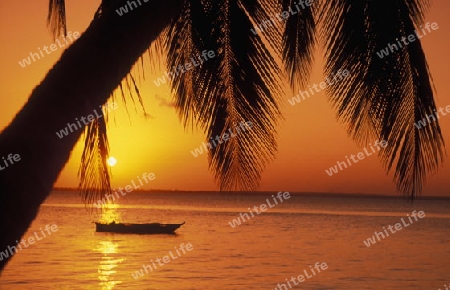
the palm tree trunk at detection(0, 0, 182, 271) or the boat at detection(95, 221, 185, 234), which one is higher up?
the palm tree trunk at detection(0, 0, 182, 271)

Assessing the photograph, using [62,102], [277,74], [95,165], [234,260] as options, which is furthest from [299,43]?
[234,260]

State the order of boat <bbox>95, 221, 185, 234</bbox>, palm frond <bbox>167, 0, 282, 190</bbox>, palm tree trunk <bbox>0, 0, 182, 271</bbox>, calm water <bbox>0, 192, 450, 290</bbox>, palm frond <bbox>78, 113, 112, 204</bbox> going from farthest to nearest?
boat <bbox>95, 221, 185, 234</bbox>
calm water <bbox>0, 192, 450, 290</bbox>
palm frond <bbox>167, 0, 282, 190</bbox>
palm frond <bbox>78, 113, 112, 204</bbox>
palm tree trunk <bbox>0, 0, 182, 271</bbox>

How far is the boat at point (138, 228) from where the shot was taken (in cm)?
5244

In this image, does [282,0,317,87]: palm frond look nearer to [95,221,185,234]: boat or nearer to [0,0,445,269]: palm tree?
[0,0,445,269]: palm tree

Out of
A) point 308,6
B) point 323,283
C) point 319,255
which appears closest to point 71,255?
point 319,255

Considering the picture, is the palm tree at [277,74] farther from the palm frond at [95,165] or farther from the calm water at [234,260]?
the calm water at [234,260]

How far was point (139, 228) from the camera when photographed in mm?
53688

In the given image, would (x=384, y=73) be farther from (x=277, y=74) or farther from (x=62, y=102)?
(x=62, y=102)

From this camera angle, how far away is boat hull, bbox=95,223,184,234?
172 ft

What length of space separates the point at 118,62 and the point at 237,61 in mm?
2114

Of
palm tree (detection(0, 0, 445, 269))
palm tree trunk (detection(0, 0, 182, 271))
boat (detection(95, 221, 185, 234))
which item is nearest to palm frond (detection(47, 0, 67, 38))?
palm tree (detection(0, 0, 445, 269))

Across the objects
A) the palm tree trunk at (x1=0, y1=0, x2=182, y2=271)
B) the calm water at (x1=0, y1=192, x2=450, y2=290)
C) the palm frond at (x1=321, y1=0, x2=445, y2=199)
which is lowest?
the calm water at (x1=0, y1=192, x2=450, y2=290)

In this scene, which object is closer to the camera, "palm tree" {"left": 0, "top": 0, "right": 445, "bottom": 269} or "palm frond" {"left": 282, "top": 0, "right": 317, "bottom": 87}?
"palm tree" {"left": 0, "top": 0, "right": 445, "bottom": 269}

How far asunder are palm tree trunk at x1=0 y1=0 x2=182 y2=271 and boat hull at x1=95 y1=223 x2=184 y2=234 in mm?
49605
